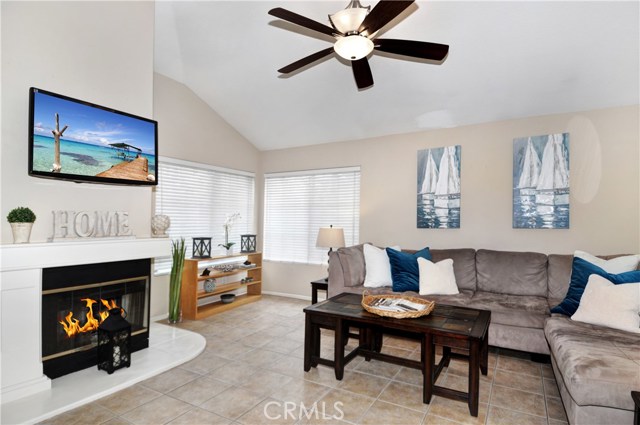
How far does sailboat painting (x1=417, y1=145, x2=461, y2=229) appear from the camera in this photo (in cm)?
437

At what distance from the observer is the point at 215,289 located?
4.83 m

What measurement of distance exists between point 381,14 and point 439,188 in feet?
9.25

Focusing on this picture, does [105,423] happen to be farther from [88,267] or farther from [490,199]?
[490,199]

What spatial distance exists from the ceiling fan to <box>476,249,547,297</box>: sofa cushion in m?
2.48

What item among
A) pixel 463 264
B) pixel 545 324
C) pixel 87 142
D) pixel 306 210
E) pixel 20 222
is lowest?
pixel 545 324

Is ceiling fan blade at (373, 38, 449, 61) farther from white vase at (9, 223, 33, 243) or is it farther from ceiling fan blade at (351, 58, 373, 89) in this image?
white vase at (9, 223, 33, 243)

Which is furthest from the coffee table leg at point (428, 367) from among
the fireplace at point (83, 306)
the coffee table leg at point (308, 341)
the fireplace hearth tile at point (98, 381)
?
the fireplace at point (83, 306)

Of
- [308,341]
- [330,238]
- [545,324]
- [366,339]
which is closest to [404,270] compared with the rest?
[366,339]

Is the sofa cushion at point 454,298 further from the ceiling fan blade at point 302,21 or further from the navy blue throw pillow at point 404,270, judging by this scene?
the ceiling fan blade at point 302,21

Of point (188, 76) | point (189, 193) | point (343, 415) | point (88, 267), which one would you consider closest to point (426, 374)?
point (343, 415)

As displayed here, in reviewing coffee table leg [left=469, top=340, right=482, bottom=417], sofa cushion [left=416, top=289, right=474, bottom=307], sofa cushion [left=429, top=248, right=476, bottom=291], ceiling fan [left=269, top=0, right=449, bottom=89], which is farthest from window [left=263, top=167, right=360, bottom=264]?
coffee table leg [left=469, top=340, right=482, bottom=417]

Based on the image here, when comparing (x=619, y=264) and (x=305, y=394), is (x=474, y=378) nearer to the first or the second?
(x=305, y=394)

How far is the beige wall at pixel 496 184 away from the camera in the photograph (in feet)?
11.8

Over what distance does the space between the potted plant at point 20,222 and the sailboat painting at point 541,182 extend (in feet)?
15.2
